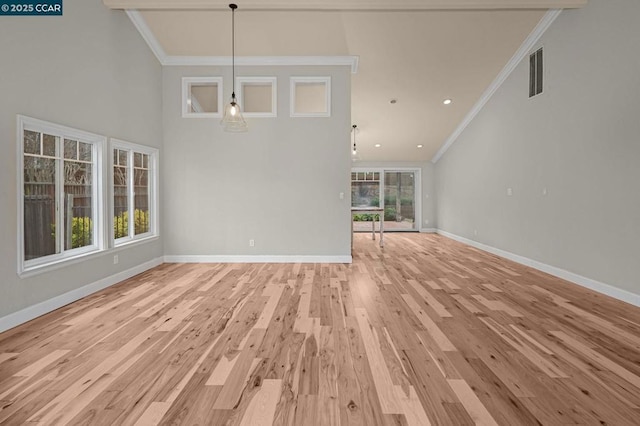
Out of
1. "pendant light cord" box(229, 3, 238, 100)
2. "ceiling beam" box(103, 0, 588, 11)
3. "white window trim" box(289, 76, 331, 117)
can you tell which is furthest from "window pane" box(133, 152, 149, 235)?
"white window trim" box(289, 76, 331, 117)

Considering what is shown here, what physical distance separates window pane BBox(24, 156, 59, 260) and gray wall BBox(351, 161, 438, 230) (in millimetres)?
8588

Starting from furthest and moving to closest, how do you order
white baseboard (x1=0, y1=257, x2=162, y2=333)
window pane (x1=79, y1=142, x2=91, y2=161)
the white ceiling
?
the white ceiling < window pane (x1=79, y1=142, x2=91, y2=161) < white baseboard (x1=0, y1=257, x2=162, y2=333)

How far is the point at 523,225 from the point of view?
567cm

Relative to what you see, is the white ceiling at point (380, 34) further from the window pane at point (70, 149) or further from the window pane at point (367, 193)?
the window pane at point (367, 193)

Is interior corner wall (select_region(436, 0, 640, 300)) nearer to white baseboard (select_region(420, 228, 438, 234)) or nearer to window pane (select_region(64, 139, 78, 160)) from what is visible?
white baseboard (select_region(420, 228, 438, 234))

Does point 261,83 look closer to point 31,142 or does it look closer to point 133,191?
point 133,191

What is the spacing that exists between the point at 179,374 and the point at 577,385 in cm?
245

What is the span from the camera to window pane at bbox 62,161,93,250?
152 inches

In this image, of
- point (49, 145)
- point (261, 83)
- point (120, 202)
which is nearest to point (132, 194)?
point (120, 202)

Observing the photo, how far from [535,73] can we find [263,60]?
440cm

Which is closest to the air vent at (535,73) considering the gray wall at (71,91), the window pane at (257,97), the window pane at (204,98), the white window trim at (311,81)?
the white window trim at (311,81)

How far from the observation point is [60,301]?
3.57 m

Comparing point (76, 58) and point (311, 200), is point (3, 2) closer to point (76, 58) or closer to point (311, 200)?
point (76, 58)

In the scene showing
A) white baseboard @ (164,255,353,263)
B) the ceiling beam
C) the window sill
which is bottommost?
white baseboard @ (164,255,353,263)
